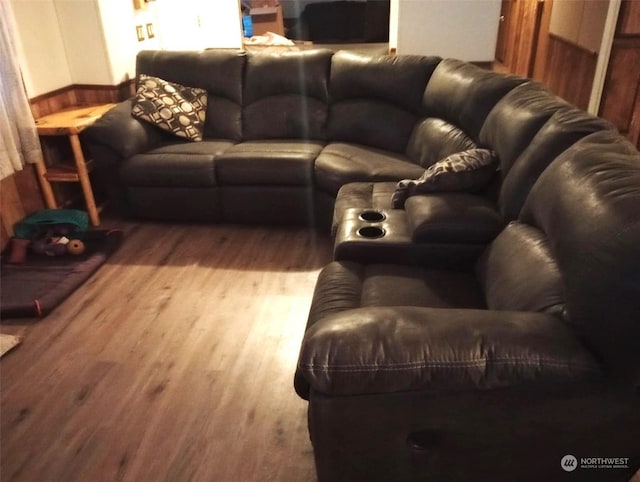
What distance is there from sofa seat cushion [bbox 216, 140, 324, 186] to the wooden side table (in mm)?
876

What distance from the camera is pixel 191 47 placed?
469 centimetres

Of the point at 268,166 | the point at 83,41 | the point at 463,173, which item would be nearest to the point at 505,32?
the point at 268,166

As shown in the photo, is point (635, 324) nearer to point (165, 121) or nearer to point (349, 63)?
point (349, 63)

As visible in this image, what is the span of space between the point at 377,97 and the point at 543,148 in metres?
1.80

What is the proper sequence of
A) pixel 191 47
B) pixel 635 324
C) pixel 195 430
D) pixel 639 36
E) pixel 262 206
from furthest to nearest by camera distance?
pixel 191 47
pixel 639 36
pixel 262 206
pixel 195 430
pixel 635 324

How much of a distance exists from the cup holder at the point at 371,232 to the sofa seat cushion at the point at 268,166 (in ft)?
3.76

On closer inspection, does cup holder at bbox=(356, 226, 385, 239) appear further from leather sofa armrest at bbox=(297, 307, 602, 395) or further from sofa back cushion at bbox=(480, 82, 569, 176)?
leather sofa armrest at bbox=(297, 307, 602, 395)

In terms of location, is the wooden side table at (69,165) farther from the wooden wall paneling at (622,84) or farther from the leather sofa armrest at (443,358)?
the wooden wall paneling at (622,84)

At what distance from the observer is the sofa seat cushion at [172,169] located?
3252 mm

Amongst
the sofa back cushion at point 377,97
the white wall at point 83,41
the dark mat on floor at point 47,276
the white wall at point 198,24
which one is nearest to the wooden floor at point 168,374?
the dark mat on floor at point 47,276

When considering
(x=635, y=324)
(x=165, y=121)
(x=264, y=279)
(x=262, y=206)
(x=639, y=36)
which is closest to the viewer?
(x=635, y=324)

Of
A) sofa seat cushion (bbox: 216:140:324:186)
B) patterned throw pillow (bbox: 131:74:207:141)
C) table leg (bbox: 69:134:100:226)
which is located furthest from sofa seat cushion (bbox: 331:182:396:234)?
table leg (bbox: 69:134:100:226)

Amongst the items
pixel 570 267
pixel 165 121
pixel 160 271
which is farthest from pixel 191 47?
pixel 570 267

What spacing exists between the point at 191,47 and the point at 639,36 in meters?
3.97
